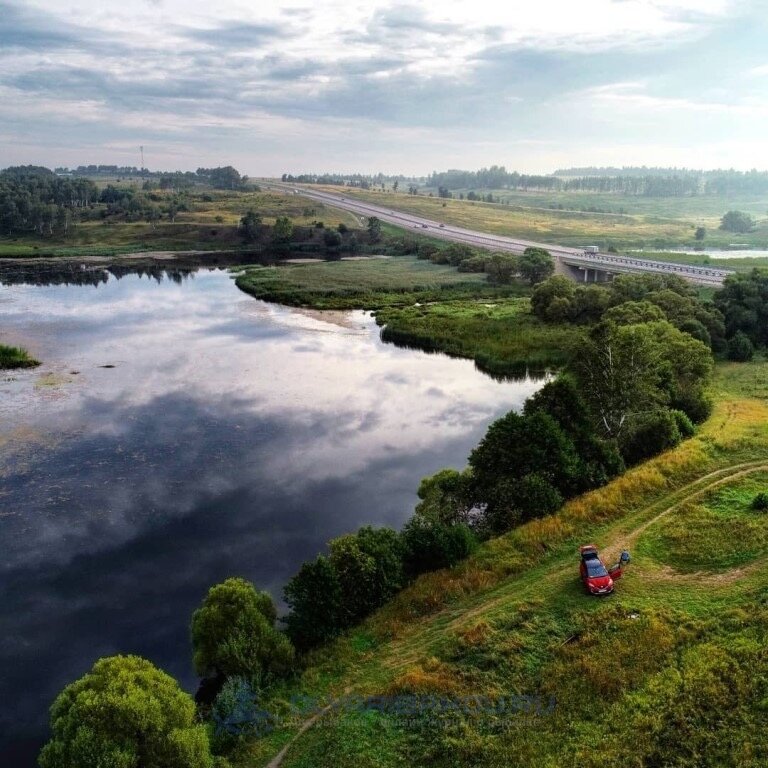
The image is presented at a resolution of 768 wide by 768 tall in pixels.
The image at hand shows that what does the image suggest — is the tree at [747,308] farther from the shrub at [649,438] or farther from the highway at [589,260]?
the shrub at [649,438]

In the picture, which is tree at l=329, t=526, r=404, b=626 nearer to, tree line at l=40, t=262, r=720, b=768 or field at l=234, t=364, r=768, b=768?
tree line at l=40, t=262, r=720, b=768

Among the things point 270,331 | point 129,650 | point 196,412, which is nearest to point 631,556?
point 129,650

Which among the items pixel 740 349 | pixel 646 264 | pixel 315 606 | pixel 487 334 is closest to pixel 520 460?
pixel 315 606

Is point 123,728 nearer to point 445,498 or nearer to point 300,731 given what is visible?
point 300,731

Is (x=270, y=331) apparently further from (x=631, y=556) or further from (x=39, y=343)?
(x=631, y=556)

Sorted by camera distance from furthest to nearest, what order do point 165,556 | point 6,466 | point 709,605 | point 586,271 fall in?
point 586,271 < point 6,466 < point 165,556 < point 709,605

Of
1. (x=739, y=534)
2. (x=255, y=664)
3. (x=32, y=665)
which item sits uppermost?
(x=739, y=534)

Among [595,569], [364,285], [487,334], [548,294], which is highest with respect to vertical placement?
[548,294]
